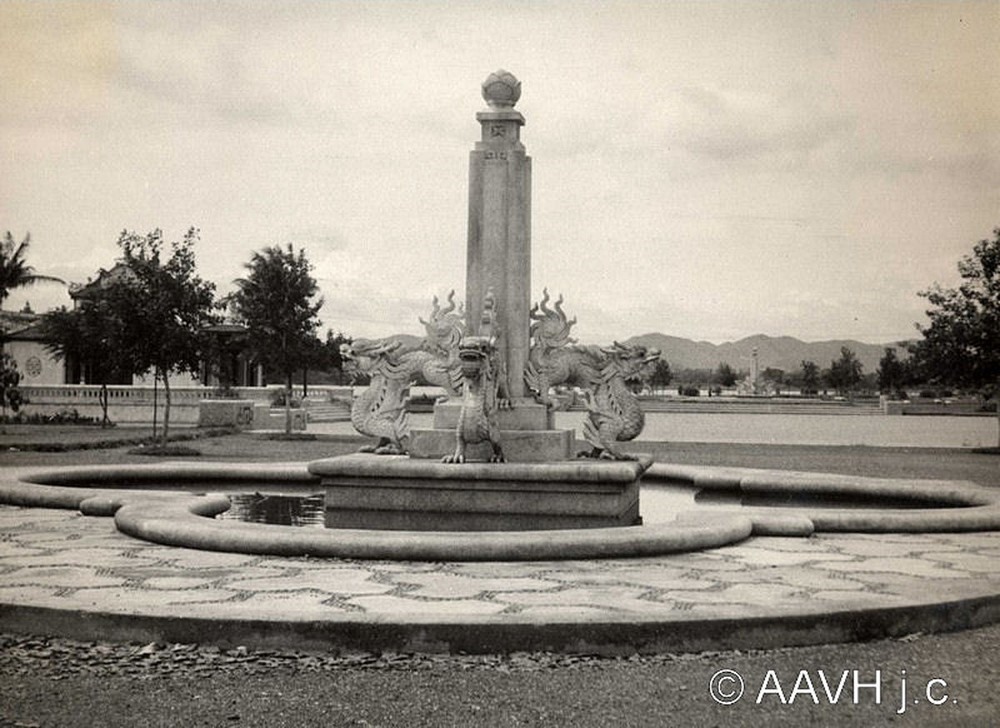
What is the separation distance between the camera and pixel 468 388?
34.0ft

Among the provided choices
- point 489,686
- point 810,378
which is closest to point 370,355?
point 489,686

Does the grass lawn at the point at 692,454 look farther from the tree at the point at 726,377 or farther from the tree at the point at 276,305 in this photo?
the tree at the point at 726,377

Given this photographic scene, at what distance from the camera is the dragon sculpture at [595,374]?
1122cm

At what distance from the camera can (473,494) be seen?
9.98 m

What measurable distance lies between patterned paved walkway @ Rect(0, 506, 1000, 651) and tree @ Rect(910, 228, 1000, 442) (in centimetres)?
2000

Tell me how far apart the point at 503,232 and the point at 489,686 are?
22.5 feet

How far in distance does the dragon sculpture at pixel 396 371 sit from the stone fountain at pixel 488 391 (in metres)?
0.01

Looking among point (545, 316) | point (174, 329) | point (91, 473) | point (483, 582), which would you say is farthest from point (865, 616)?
point (174, 329)

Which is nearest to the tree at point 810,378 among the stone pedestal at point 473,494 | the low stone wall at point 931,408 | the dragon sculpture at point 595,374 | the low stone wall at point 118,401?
the low stone wall at point 931,408

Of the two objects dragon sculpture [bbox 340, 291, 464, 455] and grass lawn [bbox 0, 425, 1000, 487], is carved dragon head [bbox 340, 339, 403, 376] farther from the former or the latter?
grass lawn [bbox 0, 425, 1000, 487]

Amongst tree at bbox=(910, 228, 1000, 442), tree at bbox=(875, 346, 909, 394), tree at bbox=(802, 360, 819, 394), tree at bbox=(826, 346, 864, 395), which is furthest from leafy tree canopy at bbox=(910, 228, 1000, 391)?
tree at bbox=(802, 360, 819, 394)

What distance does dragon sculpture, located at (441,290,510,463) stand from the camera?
1022 cm

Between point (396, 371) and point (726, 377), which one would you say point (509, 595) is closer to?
point (396, 371)

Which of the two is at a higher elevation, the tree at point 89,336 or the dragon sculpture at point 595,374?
the tree at point 89,336
